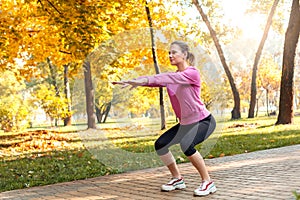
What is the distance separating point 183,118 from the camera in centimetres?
536

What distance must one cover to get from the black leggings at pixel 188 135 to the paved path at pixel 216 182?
1.99 ft

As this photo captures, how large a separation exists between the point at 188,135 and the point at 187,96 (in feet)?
1.59

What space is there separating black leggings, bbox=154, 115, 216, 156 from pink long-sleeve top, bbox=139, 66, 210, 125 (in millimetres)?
77

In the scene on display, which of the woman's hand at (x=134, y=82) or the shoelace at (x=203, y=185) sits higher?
the woman's hand at (x=134, y=82)

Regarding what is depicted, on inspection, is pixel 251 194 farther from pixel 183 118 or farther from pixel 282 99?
pixel 282 99

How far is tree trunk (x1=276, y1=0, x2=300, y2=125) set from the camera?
52.3 ft

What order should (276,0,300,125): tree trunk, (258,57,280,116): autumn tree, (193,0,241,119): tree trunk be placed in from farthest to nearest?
(258,57,280,116): autumn tree < (193,0,241,119): tree trunk < (276,0,300,125): tree trunk

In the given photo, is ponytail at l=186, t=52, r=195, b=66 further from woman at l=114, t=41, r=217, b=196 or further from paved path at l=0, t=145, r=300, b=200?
paved path at l=0, t=145, r=300, b=200

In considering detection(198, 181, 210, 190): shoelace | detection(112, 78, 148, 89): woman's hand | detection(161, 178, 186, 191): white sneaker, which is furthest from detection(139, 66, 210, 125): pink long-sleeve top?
detection(161, 178, 186, 191): white sneaker

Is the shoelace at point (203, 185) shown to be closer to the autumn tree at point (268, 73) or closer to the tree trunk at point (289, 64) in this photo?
the tree trunk at point (289, 64)

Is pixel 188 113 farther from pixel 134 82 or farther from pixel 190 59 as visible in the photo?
pixel 134 82

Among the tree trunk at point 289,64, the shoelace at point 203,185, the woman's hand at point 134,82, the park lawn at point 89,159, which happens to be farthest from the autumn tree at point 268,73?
the woman's hand at point 134,82

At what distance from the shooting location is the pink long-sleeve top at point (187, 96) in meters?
5.17

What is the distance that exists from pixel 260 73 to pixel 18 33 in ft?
98.5
